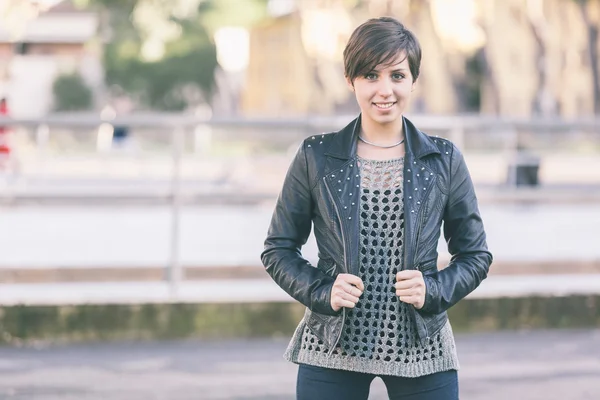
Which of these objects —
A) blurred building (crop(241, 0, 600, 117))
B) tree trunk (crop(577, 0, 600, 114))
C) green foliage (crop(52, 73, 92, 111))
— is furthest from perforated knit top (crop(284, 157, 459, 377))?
green foliage (crop(52, 73, 92, 111))

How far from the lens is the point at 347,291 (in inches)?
126

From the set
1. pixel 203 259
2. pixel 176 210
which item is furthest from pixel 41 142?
pixel 176 210

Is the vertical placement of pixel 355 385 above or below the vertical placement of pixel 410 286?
below

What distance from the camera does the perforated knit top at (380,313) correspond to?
10.9ft

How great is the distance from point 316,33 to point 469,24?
6811mm

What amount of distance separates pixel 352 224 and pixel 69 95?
59.8 metres

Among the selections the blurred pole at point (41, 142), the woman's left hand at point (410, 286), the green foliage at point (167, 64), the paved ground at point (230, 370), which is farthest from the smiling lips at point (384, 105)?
the green foliage at point (167, 64)

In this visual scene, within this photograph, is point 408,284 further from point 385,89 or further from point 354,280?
point 385,89

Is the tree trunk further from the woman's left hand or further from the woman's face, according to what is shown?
the woman's left hand

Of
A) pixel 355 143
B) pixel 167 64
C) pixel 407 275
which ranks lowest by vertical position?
pixel 407 275

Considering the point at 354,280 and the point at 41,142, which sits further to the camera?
the point at 41,142

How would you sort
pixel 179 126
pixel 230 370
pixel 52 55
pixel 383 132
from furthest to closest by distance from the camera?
pixel 52 55
pixel 179 126
pixel 230 370
pixel 383 132

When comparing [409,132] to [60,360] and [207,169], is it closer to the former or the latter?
[60,360]

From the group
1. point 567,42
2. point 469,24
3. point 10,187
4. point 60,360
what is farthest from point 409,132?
point 567,42
